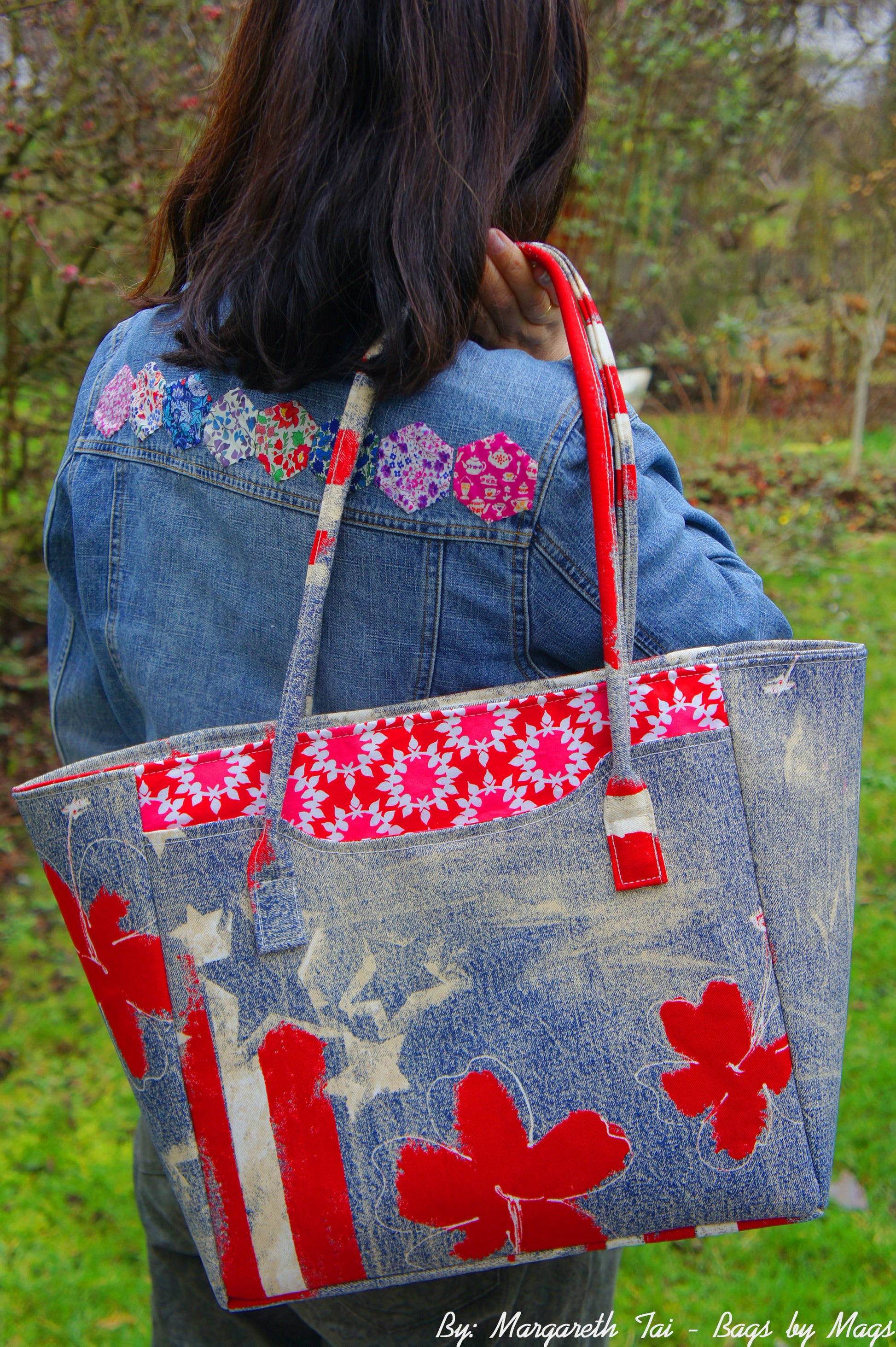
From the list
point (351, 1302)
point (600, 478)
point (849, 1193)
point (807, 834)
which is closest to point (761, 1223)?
point (807, 834)

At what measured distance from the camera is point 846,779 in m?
0.99

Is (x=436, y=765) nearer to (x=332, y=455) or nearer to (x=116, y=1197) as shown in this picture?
(x=332, y=455)

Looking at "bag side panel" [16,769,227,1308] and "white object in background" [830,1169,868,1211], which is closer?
"bag side panel" [16,769,227,1308]

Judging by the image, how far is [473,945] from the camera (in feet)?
2.98

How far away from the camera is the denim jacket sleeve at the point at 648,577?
0.89 metres

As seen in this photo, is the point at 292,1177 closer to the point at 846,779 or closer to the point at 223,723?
the point at 223,723

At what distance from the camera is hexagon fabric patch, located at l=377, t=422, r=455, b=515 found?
891 mm

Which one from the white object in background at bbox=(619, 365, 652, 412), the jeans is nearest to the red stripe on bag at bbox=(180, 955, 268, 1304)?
the jeans

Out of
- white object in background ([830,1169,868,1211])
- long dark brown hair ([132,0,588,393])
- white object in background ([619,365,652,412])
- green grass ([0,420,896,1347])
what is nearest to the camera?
long dark brown hair ([132,0,588,393])

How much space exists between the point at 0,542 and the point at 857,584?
465 centimetres

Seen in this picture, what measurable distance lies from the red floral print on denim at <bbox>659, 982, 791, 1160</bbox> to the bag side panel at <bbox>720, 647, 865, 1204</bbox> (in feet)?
0.14

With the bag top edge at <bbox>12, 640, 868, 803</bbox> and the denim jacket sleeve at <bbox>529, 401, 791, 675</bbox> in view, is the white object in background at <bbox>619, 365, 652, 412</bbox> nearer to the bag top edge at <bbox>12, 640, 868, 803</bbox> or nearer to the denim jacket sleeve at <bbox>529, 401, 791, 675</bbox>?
the denim jacket sleeve at <bbox>529, 401, 791, 675</bbox>

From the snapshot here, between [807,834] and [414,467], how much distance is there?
1.75 feet

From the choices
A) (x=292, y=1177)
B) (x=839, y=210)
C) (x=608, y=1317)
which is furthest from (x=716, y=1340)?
(x=839, y=210)
